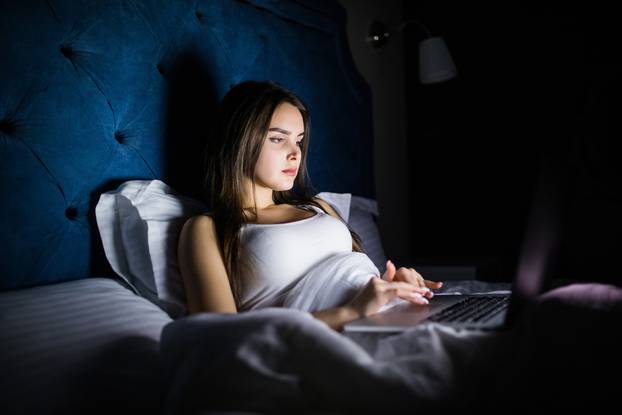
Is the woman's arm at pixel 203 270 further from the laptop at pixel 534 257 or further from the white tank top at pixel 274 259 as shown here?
the laptop at pixel 534 257

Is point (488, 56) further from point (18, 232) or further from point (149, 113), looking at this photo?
point (18, 232)

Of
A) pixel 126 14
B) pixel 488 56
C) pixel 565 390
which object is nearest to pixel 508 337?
pixel 565 390

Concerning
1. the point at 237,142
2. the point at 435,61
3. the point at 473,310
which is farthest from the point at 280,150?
the point at 435,61

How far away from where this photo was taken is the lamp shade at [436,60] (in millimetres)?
2600

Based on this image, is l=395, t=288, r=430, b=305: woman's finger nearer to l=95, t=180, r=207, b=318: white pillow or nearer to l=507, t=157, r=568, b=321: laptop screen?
l=507, t=157, r=568, b=321: laptop screen

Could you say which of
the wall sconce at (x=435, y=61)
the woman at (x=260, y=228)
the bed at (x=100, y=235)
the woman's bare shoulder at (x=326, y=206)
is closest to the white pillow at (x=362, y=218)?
the woman's bare shoulder at (x=326, y=206)

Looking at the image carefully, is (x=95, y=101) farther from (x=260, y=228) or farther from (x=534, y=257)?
(x=534, y=257)

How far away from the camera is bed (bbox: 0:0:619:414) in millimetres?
688

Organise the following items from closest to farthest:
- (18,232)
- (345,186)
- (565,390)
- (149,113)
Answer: (565,390), (18,232), (149,113), (345,186)

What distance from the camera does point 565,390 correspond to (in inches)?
24.1

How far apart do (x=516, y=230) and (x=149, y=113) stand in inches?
95.0

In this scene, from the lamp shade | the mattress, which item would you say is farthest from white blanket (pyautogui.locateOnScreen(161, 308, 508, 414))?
the lamp shade

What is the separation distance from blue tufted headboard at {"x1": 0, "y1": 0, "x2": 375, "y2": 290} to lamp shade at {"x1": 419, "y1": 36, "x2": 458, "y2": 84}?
107cm

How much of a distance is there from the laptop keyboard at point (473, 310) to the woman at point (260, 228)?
0.07 m
